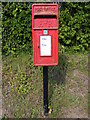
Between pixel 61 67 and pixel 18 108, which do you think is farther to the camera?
pixel 61 67

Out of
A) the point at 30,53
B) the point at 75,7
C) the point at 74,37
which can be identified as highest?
the point at 75,7

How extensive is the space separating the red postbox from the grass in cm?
91

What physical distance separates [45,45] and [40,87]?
1.22 m

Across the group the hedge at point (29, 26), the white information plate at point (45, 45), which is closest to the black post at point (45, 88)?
the white information plate at point (45, 45)

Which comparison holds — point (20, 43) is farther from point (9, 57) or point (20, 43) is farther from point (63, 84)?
point (63, 84)

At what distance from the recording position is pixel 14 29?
5.16 m

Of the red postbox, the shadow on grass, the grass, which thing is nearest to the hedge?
the grass

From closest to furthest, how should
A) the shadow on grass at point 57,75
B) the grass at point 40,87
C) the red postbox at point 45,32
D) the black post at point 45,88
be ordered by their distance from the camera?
the red postbox at point 45,32 → the black post at point 45,88 → the grass at point 40,87 → the shadow on grass at point 57,75

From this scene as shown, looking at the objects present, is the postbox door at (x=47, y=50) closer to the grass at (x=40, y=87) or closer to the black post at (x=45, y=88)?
the black post at (x=45, y=88)

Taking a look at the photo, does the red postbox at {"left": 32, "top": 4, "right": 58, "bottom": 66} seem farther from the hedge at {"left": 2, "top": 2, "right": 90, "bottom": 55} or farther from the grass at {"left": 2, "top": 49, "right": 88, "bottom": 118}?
the hedge at {"left": 2, "top": 2, "right": 90, "bottom": 55}

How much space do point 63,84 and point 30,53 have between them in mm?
1492

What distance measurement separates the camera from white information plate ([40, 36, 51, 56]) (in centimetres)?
318

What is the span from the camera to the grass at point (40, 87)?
11.8 ft

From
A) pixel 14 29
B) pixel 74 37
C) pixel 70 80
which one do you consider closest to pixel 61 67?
pixel 70 80
